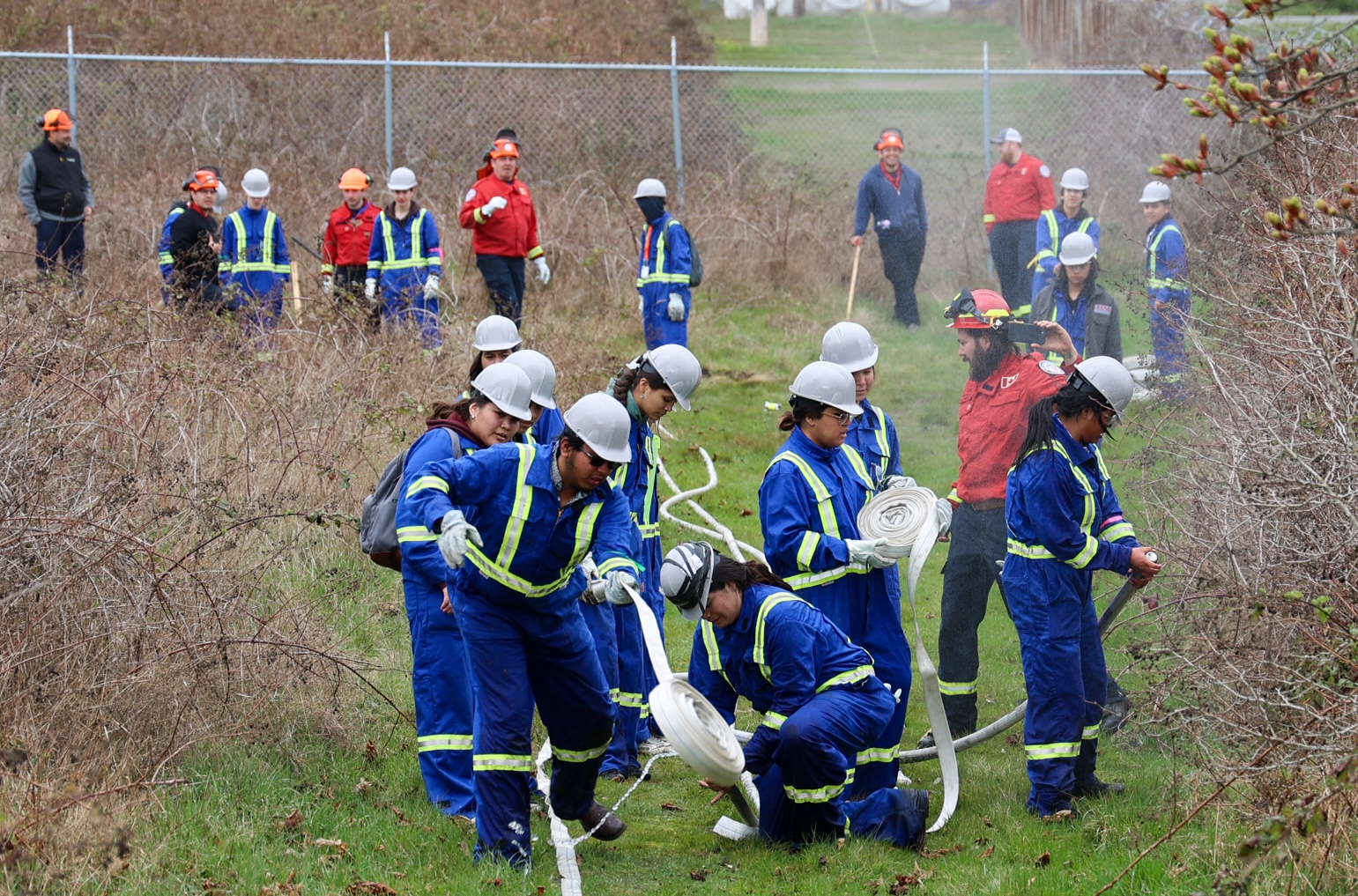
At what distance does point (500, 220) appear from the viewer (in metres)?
12.7

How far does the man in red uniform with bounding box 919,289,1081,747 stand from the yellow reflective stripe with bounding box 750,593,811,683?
1.78m

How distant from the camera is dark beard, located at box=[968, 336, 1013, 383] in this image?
697 centimetres

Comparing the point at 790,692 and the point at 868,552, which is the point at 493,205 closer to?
the point at 868,552

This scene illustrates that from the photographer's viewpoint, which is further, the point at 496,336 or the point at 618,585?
the point at 496,336

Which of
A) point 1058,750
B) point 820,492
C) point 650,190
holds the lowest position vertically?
point 1058,750

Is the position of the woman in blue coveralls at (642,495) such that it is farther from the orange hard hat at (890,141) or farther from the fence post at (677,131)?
the fence post at (677,131)

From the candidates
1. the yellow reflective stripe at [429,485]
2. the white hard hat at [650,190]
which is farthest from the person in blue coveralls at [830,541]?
the white hard hat at [650,190]

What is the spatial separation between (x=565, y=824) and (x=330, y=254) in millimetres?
8319

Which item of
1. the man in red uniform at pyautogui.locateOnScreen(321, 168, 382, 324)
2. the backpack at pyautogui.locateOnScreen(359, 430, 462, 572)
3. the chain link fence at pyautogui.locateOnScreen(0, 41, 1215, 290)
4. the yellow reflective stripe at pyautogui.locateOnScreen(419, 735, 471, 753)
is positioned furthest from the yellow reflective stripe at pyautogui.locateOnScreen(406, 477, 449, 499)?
the chain link fence at pyautogui.locateOnScreen(0, 41, 1215, 290)

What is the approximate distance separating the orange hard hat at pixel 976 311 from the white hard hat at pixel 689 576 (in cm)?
239

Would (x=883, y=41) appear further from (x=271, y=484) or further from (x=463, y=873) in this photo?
(x=463, y=873)

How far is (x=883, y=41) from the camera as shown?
31.5 meters

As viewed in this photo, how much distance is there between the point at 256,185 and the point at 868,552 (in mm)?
8448

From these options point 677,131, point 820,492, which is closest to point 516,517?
point 820,492
